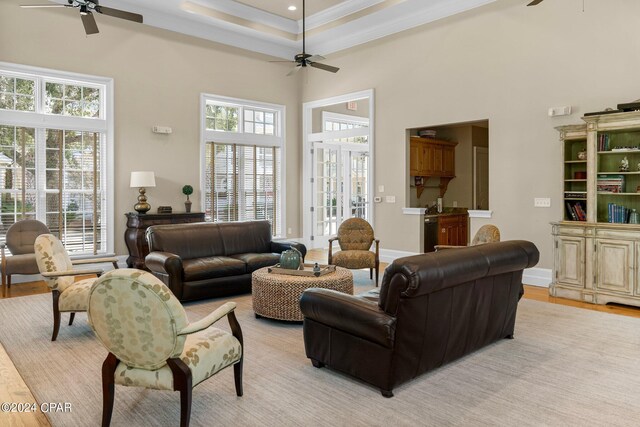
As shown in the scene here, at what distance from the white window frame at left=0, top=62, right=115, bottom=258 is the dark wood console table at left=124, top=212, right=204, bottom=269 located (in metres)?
0.28

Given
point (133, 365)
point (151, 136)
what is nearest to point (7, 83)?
point (151, 136)

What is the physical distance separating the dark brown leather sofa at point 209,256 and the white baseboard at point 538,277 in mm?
3164

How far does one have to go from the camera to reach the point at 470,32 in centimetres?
689

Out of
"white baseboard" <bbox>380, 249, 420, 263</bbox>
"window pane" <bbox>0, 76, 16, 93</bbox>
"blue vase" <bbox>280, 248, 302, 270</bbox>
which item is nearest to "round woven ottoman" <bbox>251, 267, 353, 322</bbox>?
"blue vase" <bbox>280, 248, 302, 270</bbox>

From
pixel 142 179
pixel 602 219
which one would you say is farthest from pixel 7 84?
pixel 602 219

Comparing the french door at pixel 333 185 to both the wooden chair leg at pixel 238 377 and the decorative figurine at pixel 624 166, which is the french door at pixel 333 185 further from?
the wooden chair leg at pixel 238 377

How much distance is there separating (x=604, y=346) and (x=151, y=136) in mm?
6808

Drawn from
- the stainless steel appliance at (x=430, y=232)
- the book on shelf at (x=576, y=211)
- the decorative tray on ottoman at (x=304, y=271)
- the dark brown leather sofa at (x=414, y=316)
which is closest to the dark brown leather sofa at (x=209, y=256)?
the decorative tray on ottoman at (x=304, y=271)

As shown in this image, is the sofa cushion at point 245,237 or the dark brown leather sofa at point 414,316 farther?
the sofa cushion at point 245,237

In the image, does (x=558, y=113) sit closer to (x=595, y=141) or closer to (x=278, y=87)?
(x=595, y=141)

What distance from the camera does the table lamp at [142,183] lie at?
7027mm

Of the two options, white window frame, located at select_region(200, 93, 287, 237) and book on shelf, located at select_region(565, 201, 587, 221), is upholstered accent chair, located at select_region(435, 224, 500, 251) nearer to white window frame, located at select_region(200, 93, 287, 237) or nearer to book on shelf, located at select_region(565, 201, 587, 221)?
book on shelf, located at select_region(565, 201, 587, 221)

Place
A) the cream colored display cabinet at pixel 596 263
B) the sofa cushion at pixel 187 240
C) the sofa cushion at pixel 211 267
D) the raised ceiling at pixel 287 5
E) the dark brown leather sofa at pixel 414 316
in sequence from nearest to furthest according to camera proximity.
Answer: the dark brown leather sofa at pixel 414 316 < the cream colored display cabinet at pixel 596 263 < the sofa cushion at pixel 211 267 < the sofa cushion at pixel 187 240 < the raised ceiling at pixel 287 5

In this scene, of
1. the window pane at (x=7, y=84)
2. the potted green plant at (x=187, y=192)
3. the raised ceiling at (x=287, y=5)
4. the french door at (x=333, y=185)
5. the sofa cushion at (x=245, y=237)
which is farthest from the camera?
the french door at (x=333, y=185)
